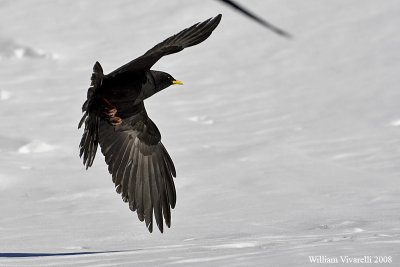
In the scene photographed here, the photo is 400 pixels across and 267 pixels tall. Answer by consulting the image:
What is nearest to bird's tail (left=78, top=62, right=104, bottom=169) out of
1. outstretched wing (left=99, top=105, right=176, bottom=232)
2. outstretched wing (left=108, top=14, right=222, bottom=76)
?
outstretched wing (left=108, top=14, right=222, bottom=76)

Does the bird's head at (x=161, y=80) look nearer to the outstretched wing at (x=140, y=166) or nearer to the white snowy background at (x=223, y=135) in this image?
the outstretched wing at (x=140, y=166)

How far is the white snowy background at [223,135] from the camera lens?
576cm

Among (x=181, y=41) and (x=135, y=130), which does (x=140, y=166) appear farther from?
(x=181, y=41)

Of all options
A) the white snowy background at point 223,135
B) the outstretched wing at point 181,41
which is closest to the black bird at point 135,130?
the outstretched wing at point 181,41

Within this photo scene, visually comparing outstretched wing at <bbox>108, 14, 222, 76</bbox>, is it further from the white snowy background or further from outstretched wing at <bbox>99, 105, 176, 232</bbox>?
the white snowy background

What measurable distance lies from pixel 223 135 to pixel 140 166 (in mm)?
3186

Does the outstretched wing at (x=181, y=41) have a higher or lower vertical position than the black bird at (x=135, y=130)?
higher

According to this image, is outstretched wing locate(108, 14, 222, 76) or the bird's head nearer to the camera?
outstretched wing locate(108, 14, 222, 76)

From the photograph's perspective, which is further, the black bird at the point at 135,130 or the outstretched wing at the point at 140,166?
the outstretched wing at the point at 140,166

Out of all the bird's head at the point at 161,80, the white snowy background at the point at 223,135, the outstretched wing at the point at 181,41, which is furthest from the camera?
the bird's head at the point at 161,80

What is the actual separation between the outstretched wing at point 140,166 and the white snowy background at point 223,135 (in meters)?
0.20

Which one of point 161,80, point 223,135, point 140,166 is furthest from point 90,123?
point 223,135

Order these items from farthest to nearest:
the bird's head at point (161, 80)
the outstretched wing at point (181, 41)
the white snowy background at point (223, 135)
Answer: the bird's head at point (161, 80)
the white snowy background at point (223, 135)
the outstretched wing at point (181, 41)

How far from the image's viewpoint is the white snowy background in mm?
5762
